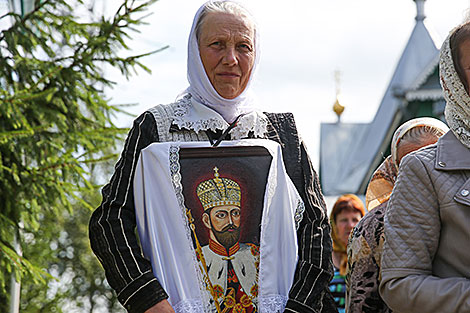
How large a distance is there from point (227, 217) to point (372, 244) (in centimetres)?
71

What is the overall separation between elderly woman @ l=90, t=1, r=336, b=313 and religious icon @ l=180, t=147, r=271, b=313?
2 centimetres

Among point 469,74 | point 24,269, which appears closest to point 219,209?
point 469,74

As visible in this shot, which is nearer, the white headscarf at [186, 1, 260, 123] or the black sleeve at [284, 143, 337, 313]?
the black sleeve at [284, 143, 337, 313]

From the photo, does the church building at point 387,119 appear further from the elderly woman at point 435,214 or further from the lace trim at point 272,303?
the elderly woman at point 435,214

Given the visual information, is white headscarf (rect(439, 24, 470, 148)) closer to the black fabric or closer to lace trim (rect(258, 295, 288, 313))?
the black fabric

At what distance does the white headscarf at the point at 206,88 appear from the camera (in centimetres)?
345

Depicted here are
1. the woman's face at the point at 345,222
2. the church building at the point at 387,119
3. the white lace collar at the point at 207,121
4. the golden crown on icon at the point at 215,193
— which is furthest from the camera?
the church building at the point at 387,119

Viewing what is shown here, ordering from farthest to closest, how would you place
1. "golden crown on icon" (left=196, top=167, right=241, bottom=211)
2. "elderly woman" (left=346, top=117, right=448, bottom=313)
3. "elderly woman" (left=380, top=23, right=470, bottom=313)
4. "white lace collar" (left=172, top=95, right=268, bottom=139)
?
"elderly woman" (left=346, top=117, right=448, bottom=313), "white lace collar" (left=172, top=95, right=268, bottom=139), "golden crown on icon" (left=196, top=167, right=241, bottom=211), "elderly woman" (left=380, top=23, right=470, bottom=313)

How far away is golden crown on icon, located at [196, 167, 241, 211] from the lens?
331 cm

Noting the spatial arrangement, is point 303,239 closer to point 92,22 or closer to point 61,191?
point 61,191

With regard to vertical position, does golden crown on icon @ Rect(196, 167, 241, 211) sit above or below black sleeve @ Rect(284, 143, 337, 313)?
above

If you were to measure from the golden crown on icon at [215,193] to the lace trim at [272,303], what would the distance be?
0.37 metres

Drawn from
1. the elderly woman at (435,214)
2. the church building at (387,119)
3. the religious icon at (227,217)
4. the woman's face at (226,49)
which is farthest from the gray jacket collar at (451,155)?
the church building at (387,119)

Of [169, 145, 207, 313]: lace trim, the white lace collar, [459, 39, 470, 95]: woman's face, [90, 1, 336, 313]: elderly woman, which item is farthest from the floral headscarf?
[459, 39, 470, 95]: woman's face
